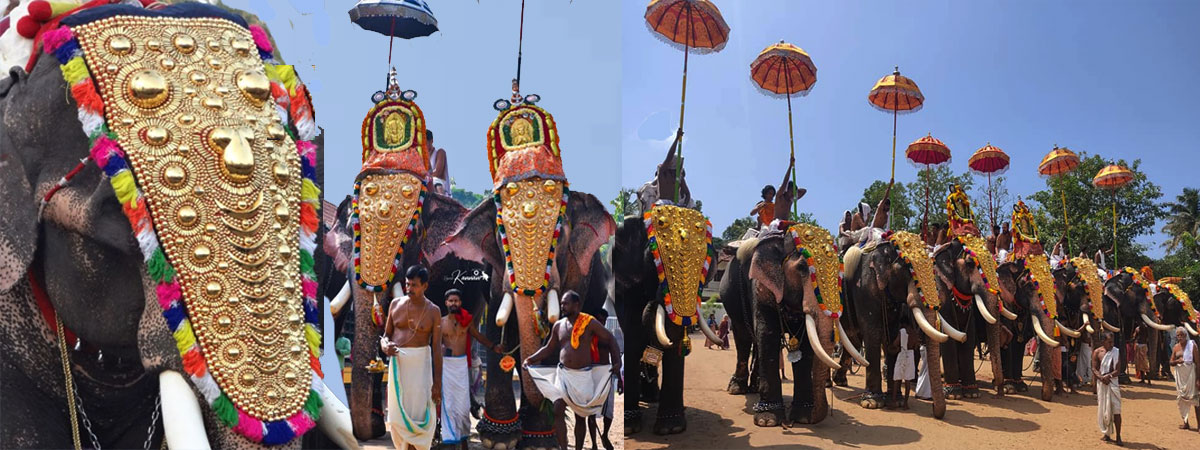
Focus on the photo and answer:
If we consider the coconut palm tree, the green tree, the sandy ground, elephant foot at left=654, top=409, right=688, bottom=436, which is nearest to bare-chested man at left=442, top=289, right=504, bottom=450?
the sandy ground

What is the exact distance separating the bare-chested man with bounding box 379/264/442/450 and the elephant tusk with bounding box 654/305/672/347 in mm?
2376

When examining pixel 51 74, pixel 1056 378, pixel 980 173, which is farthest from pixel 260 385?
pixel 980 173

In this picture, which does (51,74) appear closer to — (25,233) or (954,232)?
(25,233)

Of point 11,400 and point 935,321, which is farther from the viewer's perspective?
point 935,321

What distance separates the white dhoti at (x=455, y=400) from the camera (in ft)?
23.1

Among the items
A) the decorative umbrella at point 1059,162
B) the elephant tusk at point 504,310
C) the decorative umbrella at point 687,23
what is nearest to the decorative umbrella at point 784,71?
the decorative umbrella at point 687,23

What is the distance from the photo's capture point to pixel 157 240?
6.73 ft

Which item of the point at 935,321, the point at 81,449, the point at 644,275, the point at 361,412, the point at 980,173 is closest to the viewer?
the point at 81,449

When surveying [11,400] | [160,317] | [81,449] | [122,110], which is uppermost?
[122,110]

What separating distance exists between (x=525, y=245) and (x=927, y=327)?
207 inches

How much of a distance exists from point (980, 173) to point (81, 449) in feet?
65.6

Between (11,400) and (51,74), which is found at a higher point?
(51,74)

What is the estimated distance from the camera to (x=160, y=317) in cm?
204

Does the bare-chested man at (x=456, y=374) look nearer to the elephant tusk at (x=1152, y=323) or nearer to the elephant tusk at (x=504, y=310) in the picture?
the elephant tusk at (x=504, y=310)
